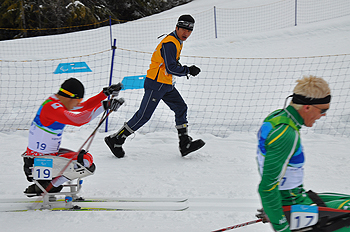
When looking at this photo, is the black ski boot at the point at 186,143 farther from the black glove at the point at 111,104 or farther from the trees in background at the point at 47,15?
the trees in background at the point at 47,15

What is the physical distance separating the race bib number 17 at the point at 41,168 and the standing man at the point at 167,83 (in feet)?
4.74

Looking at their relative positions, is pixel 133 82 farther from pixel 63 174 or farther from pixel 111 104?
pixel 63 174

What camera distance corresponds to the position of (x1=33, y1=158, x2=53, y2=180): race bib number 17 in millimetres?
3053

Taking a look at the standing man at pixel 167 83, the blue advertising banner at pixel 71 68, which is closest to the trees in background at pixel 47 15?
the blue advertising banner at pixel 71 68

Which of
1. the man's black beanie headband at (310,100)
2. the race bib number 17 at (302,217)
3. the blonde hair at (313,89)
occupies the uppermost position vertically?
the blonde hair at (313,89)

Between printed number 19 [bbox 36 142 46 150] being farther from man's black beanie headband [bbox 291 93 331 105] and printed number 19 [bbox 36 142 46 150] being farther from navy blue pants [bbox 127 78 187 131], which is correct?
man's black beanie headband [bbox 291 93 331 105]

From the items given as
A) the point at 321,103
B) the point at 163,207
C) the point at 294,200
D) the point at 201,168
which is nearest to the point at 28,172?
the point at 163,207

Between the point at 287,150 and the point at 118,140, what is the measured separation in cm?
303

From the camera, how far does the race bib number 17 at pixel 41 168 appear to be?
3053mm

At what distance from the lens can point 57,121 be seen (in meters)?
2.94

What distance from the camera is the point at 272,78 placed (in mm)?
8445

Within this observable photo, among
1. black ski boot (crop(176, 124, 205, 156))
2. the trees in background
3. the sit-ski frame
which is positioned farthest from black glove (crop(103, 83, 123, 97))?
the trees in background

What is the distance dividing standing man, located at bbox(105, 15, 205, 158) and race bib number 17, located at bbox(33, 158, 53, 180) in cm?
145

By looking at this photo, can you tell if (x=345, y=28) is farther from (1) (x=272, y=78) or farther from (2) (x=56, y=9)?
(2) (x=56, y=9)
